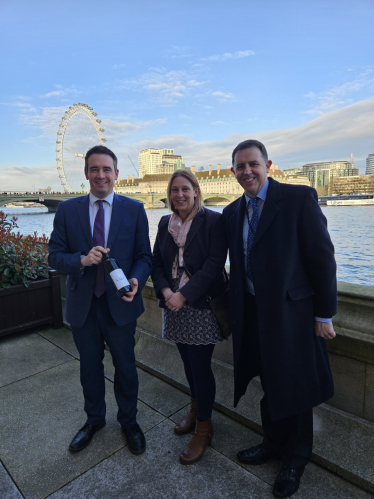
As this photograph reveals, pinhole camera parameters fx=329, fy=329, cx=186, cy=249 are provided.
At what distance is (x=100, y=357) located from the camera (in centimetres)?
228

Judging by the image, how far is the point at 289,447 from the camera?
72.9 inches

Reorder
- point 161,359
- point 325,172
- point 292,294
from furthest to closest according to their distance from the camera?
point 325,172
point 161,359
point 292,294

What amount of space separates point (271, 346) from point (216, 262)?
0.57 metres

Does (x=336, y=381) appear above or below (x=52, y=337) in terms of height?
above

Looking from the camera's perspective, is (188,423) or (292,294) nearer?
(292,294)

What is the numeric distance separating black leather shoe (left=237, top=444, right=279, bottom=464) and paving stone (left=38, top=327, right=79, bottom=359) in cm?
205

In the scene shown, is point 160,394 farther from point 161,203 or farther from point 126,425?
point 161,203

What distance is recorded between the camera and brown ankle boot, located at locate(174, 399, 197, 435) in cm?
225

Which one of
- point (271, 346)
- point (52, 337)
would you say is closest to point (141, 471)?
point (271, 346)

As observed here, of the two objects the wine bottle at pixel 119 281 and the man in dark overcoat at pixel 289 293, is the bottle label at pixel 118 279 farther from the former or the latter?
the man in dark overcoat at pixel 289 293

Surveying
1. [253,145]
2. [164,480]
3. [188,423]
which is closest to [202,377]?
[188,423]

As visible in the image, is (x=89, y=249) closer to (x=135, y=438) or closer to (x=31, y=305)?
(x=135, y=438)

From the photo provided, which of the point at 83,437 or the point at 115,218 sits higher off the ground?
the point at 115,218

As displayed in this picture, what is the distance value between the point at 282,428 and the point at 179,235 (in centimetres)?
130
